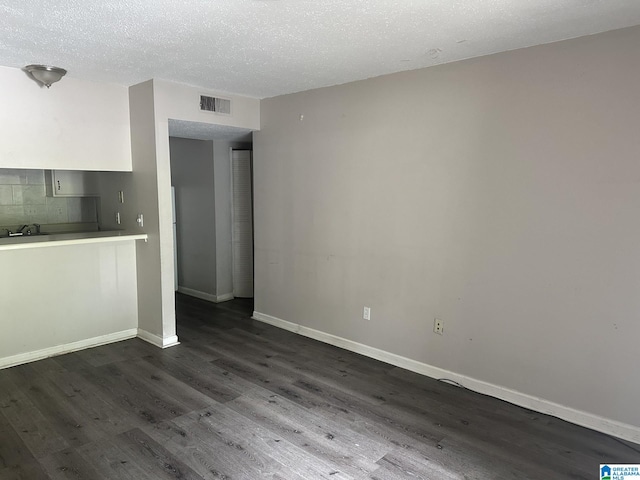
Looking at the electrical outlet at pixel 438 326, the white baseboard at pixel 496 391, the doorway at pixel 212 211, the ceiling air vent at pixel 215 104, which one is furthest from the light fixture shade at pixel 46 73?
the electrical outlet at pixel 438 326

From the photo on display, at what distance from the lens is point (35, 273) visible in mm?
3518

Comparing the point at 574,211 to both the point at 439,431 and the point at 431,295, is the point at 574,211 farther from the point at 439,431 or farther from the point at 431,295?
the point at 439,431

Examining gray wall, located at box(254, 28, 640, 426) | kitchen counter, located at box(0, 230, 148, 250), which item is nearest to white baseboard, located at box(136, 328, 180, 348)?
kitchen counter, located at box(0, 230, 148, 250)

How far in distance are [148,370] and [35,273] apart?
129 centimetres

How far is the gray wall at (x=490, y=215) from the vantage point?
241 centimetres

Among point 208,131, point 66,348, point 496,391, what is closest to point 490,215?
point 496,391

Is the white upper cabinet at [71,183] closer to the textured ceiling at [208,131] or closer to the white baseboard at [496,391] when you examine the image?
the textured ceiling at [208,131]

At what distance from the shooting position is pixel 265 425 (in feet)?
8.45

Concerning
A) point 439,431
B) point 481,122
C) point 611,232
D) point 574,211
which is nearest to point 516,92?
point 481,122

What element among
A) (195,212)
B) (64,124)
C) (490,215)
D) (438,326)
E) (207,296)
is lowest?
(207,296)

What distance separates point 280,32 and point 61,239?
247cm

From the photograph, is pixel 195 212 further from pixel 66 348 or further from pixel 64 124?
pixel 66 348

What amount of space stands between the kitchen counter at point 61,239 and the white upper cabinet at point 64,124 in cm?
59

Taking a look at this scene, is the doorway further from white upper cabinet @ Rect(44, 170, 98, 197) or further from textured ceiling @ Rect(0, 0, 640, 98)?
textured ceiling @ Rect(0, 0, 640, 98)
